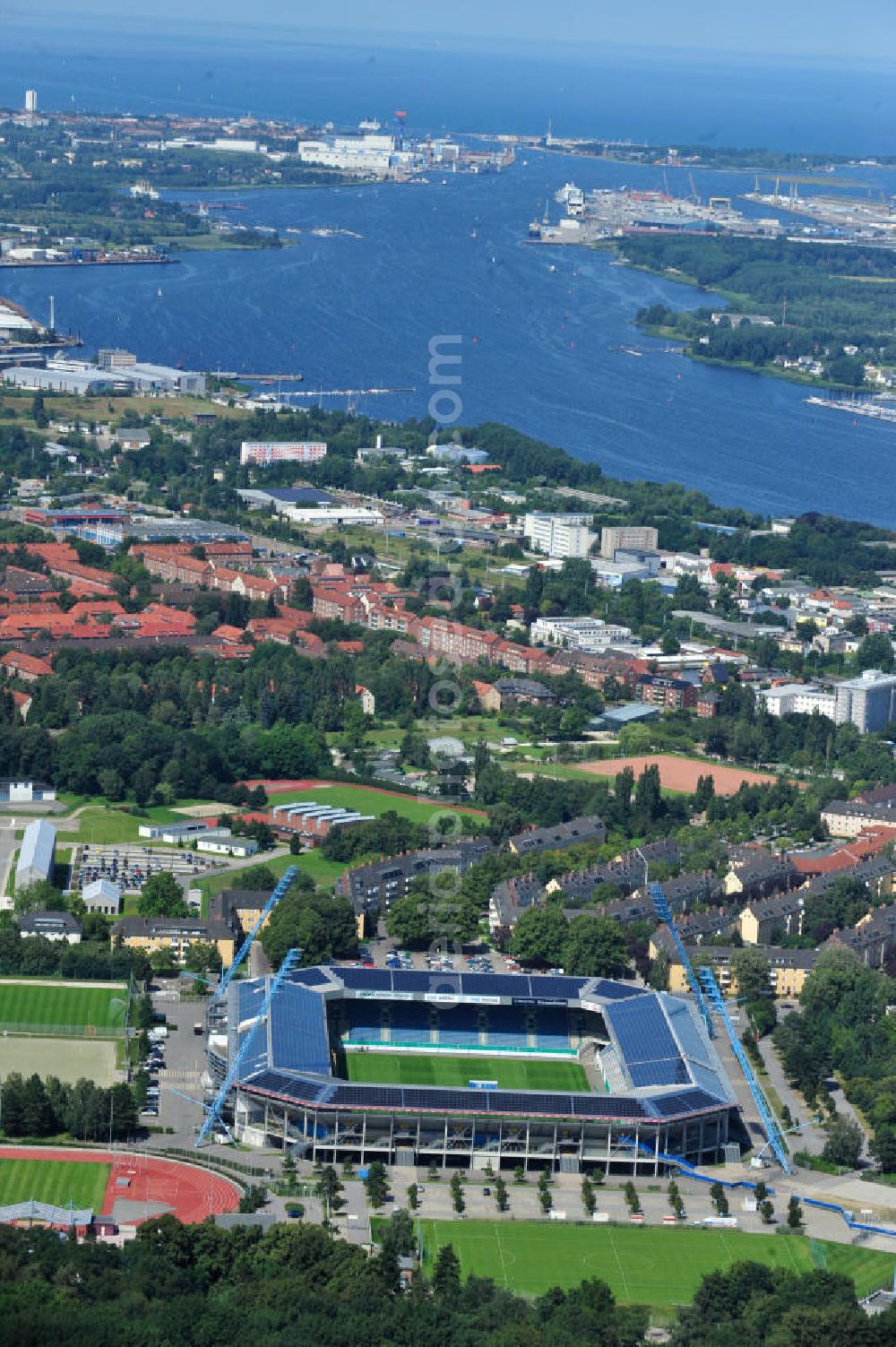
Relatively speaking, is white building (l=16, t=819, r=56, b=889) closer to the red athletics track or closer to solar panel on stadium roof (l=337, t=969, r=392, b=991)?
solar panel on stadium roof (l=337, t=969, r=392, b=991)

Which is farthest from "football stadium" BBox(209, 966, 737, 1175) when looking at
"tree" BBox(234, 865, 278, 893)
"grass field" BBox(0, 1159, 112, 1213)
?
"tree" BBox(234, 865, 278, 893)

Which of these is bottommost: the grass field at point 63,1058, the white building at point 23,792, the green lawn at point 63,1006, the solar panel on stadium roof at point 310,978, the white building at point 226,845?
the white building at point 23,792

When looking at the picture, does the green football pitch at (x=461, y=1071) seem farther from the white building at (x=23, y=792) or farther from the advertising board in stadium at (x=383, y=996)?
the white building at (x=23, y=792)

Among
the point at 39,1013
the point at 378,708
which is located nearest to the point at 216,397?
the point at 378,708

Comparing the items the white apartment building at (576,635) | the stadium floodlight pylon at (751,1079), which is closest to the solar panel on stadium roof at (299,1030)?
the stadium floodlight pylon at (751,1079)

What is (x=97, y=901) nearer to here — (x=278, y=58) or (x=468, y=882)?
(x=468, y=882)

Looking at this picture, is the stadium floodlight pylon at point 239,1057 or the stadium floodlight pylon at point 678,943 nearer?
the stadium floodlight pylon at point 239,1057

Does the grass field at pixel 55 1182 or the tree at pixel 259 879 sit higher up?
the grass field at pixel 55 1182
